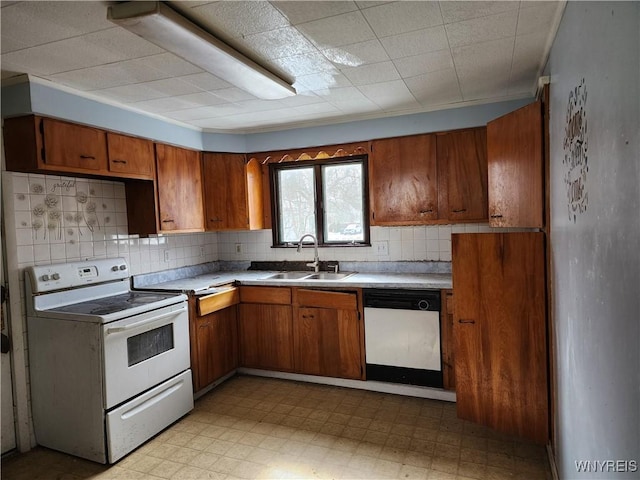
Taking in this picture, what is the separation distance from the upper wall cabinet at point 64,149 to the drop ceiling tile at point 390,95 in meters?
1.77

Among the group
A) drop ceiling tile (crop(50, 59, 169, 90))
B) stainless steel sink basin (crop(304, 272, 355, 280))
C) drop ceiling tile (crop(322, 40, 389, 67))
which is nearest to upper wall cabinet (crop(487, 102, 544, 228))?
drop ceiling tile (crop(322, 40, 389, 67))

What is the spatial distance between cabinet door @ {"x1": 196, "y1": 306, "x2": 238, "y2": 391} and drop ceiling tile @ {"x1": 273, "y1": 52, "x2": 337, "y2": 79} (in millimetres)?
1979

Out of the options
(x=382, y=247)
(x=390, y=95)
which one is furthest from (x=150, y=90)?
(x=382, y=247)

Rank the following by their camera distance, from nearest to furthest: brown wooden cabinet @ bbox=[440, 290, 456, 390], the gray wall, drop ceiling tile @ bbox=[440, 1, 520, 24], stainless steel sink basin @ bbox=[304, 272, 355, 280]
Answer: the gray wall
drop ceiling tile @ bbox=[440, 1, 520, 24]
brown wooden cabinet @ bbox=[440, 290, 456, 390]
stainless steel sink basin @ bbox=[304, 272, 355, 280]

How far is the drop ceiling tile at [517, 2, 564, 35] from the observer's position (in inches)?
65.8

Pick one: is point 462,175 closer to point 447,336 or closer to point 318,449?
point 447,336

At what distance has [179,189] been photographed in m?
3.43

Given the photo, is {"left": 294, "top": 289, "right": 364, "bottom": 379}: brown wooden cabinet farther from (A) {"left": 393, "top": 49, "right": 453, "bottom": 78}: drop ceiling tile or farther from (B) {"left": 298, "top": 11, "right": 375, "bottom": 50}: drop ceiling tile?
(B) {"left": 298, "top": 11, "right": 375, "bottom": 50}: drop ceiling tile

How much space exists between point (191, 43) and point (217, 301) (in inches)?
80.8

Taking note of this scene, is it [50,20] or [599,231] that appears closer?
[599,231]

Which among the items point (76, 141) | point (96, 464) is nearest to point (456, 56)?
point (76, 141)

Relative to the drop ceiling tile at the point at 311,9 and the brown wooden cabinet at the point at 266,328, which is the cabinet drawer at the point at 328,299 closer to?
the brown wooden cabinet at the point at 266,328

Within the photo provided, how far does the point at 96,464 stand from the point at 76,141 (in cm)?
198

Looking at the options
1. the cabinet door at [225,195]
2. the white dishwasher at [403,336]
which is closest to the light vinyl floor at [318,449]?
the white dishwasher at [403,336]
